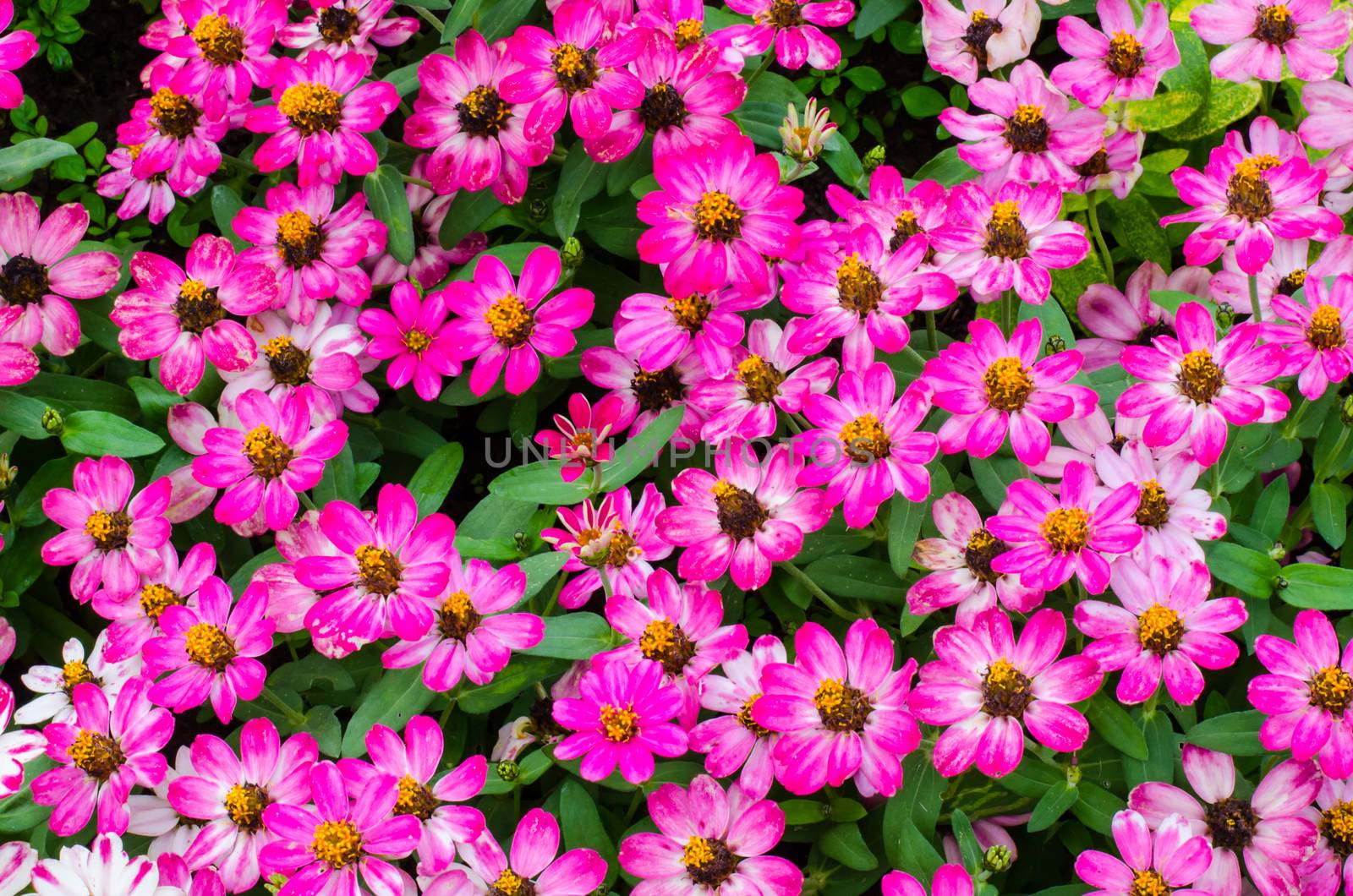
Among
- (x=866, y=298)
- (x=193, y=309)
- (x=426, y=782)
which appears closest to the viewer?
(x=426, y=782)

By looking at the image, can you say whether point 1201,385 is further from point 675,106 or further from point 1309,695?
point 675,106

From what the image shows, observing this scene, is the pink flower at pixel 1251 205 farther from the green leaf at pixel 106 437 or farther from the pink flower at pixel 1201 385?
the green leaf at pixel 106 437

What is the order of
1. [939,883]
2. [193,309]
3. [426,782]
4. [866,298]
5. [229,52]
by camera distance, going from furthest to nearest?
1. [229,52]
2. [193,309]
3. [866,298]
4. [426,782]
5. [939,883]

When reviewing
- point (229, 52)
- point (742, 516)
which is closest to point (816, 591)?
point (742, 516)

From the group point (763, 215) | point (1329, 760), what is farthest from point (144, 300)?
point (1329, 760)

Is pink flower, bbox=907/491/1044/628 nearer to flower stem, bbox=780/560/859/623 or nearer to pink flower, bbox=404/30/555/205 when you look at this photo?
flower stem, bbox=780/560/859/623

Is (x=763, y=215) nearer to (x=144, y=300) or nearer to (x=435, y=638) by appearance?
(x=435, y=638)

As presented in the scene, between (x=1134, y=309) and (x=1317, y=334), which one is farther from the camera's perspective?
(x=1134, y=309)
